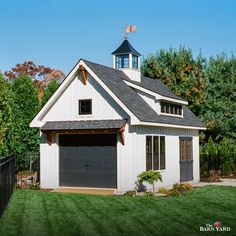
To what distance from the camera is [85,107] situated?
23.3 metres

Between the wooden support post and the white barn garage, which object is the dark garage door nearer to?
the white barn garage

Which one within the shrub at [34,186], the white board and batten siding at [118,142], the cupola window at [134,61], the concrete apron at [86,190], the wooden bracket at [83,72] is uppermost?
the cupola window at [134,61]

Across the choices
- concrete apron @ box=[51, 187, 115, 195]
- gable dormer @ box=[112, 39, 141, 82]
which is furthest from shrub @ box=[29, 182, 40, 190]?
gable dormer @ box=[112, 39, 141, 82]

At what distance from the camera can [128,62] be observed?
27625mm

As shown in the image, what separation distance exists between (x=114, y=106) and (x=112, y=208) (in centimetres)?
715

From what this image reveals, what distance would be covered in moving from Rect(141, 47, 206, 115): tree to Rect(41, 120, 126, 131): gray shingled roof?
18.7m

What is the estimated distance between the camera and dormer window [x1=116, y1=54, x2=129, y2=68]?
90.9 ft

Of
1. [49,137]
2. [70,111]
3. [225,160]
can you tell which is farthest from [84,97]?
[225,160]

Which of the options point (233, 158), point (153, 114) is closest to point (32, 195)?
point (153, 114)

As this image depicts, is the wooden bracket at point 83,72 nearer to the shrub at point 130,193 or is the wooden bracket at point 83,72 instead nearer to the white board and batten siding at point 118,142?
the white board and batten siding at point 118,142

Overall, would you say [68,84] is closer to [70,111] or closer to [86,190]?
[70,111]

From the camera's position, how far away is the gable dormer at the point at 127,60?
1080 inches

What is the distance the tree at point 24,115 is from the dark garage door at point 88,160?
295 inches

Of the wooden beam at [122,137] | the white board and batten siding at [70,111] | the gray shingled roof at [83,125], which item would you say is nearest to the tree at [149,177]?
the wooden beam at [122,137]
